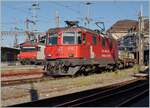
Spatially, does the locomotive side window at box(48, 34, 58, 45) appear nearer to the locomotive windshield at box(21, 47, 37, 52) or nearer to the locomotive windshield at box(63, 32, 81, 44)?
the locomotive windshield at box(63, 32, 81, 44)

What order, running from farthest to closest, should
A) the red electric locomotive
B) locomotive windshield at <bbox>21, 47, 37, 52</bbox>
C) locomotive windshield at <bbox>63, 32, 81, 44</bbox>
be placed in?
locomotive windshield at <bbox>21, 47, 37, 52</bbox> < locomotive windshield at <bbox>63, 32, 81, 44</bbox> < the red electric locomotive

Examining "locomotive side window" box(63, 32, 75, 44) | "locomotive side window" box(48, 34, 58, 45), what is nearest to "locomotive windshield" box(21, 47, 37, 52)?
"locomotive side window" box(48, 34, 58, 45)

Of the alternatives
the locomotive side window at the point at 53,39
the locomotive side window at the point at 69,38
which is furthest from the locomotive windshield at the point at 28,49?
the locomotive side window at the point at 69,38

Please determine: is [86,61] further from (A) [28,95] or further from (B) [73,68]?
(A) [28,95]

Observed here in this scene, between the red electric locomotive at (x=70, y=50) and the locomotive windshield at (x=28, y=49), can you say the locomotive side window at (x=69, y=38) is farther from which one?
the locomotive windshield at (x=28, y=49)

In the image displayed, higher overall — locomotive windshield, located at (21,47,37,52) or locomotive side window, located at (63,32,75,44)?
locomotive side window, located at (63,32,75,44)

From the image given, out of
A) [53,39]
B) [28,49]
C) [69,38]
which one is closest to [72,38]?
[69,38]

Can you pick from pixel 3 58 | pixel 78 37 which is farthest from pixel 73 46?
pixel 3 58

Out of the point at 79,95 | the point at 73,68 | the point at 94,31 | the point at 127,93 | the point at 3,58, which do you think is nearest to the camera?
the point at 79,95

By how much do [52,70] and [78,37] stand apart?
2452 millimetres

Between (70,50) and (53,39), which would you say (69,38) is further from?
(53,39)

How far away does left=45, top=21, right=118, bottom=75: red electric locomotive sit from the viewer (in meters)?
21.3

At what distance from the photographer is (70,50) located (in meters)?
21.5

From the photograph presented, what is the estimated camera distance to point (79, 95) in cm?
1317
